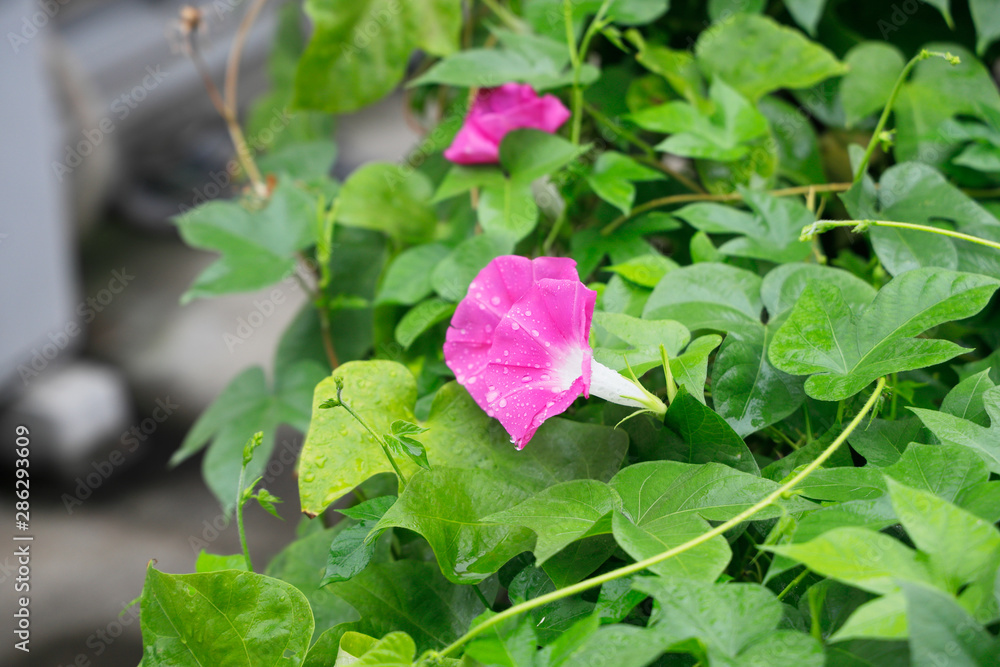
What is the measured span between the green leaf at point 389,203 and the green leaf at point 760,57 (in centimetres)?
30

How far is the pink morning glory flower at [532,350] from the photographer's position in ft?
1.31

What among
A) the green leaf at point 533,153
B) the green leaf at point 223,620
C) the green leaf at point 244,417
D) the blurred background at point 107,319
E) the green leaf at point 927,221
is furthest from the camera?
the blurred background at point 107,319

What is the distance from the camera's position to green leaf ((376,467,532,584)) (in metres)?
0.38

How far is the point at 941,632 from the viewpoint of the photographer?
0.26 m

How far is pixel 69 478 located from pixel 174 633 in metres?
1.88

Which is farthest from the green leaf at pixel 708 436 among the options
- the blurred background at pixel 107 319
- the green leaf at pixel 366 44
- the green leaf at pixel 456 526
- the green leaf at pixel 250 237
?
the blurred background at pixel 107 319

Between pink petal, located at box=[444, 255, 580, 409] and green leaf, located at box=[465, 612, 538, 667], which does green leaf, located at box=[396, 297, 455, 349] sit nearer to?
pink petal, located at box=[444, 255, 580, 409]

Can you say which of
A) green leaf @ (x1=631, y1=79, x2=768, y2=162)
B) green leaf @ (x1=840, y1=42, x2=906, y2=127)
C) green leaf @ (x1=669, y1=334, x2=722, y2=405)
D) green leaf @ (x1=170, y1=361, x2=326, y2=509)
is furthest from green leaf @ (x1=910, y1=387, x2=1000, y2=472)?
green leaf @ (x1=170, y1=361, x2=326, y2=509)

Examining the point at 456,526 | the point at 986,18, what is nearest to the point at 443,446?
the point at 456,526

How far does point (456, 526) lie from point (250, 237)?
478mm

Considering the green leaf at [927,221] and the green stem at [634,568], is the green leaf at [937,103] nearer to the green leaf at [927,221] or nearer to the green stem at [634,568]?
the green leaf at [927,221]

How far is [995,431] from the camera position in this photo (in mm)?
357

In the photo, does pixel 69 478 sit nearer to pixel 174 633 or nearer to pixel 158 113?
pixel 158 113

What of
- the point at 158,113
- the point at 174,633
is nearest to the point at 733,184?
the point at 174,633
